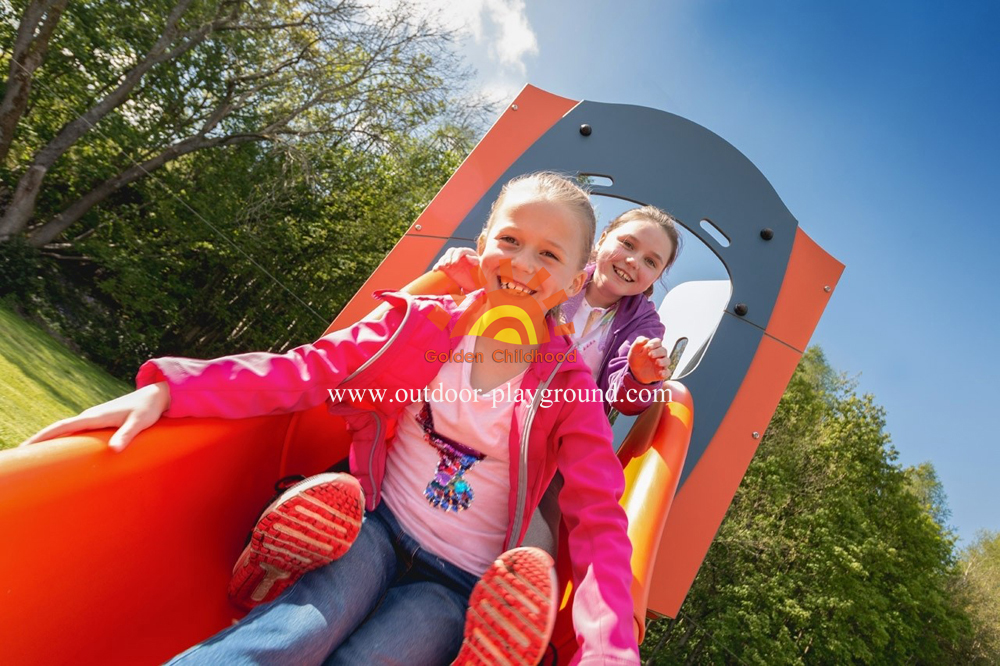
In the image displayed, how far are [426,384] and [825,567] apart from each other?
428 inches

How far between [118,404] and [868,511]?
40.5ft

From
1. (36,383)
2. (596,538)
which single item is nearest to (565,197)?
(596,538)

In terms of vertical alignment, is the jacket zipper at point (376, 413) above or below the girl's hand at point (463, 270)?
below

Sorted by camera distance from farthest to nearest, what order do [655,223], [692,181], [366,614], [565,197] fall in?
[692,181], [655,223], [565,197], [366,614]

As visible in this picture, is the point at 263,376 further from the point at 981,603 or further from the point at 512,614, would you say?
the point at 981,603

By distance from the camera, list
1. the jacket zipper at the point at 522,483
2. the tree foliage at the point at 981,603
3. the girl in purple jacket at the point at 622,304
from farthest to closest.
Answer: the tree foliage at the point at 981,603 → the girl in purple jacket at the point at 622,304 → the jacket zipper at the point at 522,483

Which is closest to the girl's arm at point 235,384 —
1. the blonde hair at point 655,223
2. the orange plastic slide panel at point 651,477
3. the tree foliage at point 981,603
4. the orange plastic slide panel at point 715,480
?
the orange plastic slide panel at point 651,477

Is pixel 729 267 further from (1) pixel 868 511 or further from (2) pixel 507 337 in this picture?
(1) pixel 868 511

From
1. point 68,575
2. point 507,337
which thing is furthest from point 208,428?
point 507,337

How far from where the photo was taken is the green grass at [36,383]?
104 inches

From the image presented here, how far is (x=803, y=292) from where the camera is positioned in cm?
263

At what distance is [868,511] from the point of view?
10.7m

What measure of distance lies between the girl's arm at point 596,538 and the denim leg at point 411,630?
0.21 m

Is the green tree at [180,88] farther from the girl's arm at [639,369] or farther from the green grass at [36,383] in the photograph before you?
the girl's arm at [639,369]
